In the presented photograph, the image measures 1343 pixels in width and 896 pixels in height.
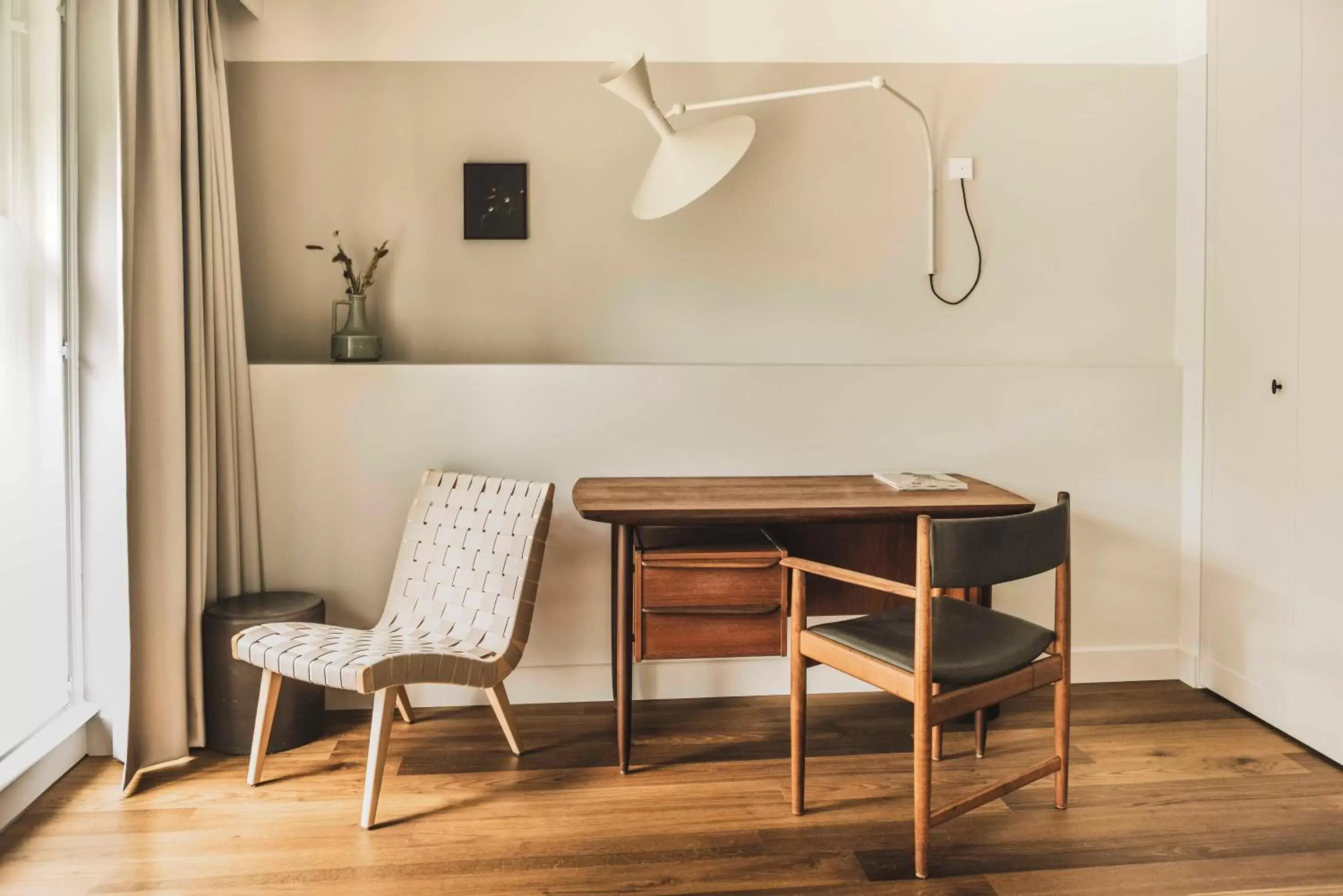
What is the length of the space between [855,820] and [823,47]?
2.33m

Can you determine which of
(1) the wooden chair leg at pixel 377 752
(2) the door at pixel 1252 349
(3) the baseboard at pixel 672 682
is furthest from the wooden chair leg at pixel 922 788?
(2) the door at pixel 1252 349

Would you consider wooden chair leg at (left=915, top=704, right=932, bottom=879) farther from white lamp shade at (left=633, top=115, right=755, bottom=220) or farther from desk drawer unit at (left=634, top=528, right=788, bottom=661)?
white lamp shade at (left=633, top=115, right=755, bottom=220)

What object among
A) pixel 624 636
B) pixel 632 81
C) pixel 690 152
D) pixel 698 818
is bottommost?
pixel 698 818

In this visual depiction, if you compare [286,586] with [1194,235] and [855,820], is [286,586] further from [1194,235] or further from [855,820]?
[1194,235]

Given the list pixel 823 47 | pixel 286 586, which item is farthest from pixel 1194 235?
pixel 286 586

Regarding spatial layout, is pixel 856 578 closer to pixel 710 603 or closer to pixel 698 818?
pixel 710 603

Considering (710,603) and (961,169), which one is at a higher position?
(961,169)

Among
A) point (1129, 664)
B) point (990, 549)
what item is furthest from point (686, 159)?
point (1129, 664)

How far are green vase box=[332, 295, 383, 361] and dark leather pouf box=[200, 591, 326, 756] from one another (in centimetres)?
77

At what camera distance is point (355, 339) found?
2.94m

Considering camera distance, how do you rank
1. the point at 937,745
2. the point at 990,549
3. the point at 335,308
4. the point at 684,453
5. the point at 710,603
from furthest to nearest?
the point at 335,308
the point at 684,453
the point at 937,745
the point at 710,603
the point at 990,549

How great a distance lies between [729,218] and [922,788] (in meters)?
1.91

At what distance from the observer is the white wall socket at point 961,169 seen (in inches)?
126

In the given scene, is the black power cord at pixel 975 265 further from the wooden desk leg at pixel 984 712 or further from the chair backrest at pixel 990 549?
the chair backrest at pixel 990 549
